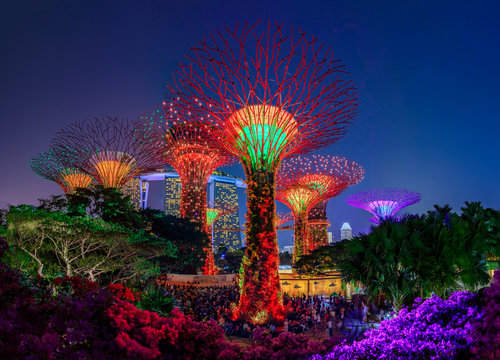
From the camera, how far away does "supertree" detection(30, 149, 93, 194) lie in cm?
3428

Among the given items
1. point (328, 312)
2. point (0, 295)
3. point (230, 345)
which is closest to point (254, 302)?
point (328, 312)

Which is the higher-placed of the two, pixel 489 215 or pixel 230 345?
pixel 489 215

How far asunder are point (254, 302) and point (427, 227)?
8.48m

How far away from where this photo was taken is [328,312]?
63.3ft

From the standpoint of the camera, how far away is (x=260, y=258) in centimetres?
1719

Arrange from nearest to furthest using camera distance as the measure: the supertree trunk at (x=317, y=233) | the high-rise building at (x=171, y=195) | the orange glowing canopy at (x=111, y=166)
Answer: the orange glowing canopy at (x=111, y=166)
the supertree trunk at (x=317, y=233)
the high-rise building at (x=171, y=195)

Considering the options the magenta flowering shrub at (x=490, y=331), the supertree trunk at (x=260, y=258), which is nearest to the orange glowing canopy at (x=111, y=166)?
the supertree trunk at (x=260, y=258)

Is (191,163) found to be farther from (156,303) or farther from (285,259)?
(285,259)

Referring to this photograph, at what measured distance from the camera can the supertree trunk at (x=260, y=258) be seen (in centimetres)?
1693

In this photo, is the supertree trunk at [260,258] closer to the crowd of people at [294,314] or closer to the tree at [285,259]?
the crowd of people at [294,314]

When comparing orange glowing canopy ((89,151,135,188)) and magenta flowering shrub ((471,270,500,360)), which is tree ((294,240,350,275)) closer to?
orange glowing canopy ((89,151,135,188))

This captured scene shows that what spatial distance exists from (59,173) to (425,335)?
122 ft

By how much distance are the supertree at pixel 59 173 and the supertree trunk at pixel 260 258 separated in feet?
74.2

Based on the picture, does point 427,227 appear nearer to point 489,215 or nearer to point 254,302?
point 254,302
